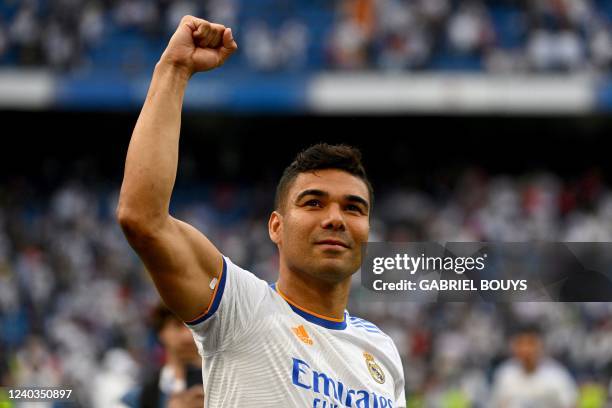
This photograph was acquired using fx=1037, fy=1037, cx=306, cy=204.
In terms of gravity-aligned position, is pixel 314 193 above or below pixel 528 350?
below

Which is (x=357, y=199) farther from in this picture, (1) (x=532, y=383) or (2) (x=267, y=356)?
(1) (x=532, y=383)

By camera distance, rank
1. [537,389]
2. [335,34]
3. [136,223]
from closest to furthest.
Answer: [136,223] → [537,389] → [335,34]

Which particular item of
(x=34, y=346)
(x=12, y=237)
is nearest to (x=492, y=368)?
(x=34, y=346)

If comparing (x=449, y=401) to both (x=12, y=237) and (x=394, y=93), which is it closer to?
(x=394, y=93)

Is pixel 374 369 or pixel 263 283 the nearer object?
pixel 263 283

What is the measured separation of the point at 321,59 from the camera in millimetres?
18531

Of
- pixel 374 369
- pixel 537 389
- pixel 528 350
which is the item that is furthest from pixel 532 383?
pixel 374 369

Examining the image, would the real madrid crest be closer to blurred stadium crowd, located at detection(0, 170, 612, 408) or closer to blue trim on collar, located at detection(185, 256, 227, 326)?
blue trim on collar, located at detection(185, 256, 227, 326)

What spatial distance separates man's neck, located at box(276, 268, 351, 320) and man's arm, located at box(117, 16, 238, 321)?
395 millimetres

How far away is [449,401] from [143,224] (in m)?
9.54

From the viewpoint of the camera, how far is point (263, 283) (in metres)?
2.78

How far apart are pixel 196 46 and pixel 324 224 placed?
605 mm

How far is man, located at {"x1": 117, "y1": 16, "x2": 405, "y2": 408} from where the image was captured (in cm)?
233

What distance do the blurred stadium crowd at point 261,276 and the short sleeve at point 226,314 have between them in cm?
666
